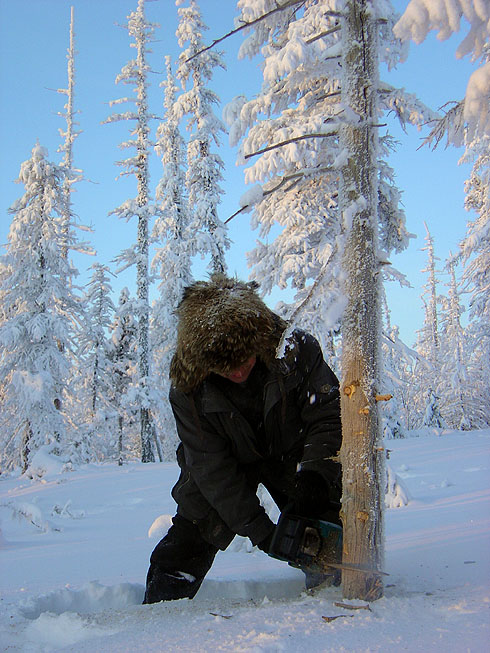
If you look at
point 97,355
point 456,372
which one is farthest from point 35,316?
point 456,372

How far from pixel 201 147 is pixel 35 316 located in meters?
8.16

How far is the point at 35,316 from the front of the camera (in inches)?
583

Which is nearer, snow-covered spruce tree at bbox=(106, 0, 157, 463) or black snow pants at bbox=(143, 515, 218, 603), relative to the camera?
black snow pants at bbox=(143, 515, 218, 603)

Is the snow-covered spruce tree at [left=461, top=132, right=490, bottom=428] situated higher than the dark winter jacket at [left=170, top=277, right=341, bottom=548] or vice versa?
the snow-covered spruce tree at [left=461, top=132, right=490, bottom=428]

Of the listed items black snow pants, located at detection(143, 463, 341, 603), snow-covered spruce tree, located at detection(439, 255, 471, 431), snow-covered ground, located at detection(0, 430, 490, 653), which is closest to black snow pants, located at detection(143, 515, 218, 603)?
black snow pants, located at detection(143, 463, 341, 603)

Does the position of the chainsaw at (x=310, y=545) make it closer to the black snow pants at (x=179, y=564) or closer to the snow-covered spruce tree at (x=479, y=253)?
the black snow pants at (x=179, y=564)

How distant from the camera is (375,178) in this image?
8.51 ft

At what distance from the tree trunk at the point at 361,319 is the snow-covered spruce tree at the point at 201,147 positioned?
1446 cm

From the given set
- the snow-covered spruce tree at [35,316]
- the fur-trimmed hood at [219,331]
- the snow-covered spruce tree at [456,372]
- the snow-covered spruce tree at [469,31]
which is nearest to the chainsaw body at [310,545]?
the fur-trimmed hood at [219,331]

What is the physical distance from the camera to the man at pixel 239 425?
9.89ft

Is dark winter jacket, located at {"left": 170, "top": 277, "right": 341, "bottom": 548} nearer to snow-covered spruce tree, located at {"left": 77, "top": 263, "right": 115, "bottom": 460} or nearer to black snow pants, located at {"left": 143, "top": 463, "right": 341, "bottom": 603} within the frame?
black snow pants, located at {"left": 143, "top": 463, "right": 341, "bottom": 603}

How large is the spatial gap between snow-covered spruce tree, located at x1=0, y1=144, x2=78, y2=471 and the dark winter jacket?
1274cm

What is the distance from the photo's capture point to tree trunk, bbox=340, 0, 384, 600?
94.0 inches

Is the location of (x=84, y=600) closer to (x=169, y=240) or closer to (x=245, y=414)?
(x=245, y=414)
